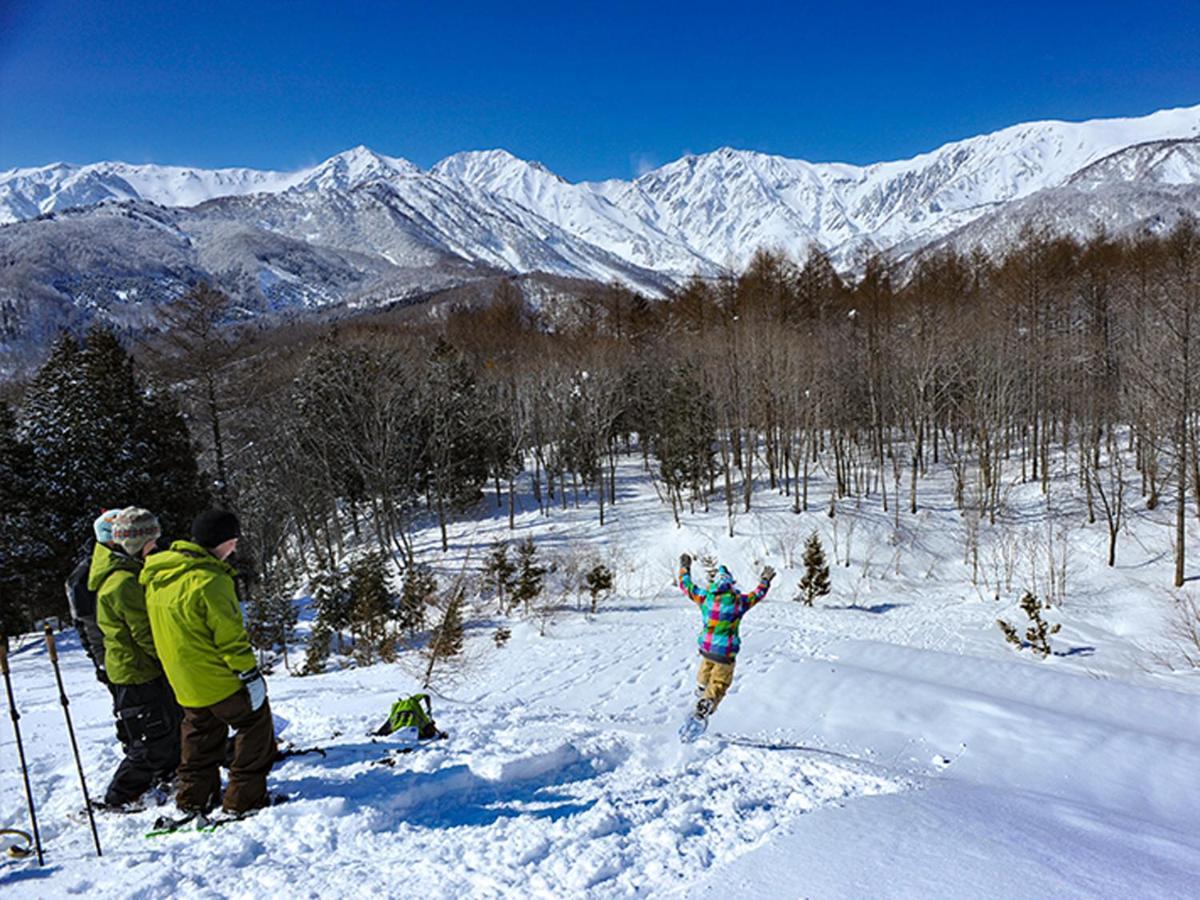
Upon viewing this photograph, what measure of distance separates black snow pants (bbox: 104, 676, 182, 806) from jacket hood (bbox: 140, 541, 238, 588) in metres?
1.22

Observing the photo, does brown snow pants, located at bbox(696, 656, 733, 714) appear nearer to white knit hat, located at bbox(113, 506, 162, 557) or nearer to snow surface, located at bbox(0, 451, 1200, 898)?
snow surface, located at bbox(0, 451, 1200, 898)

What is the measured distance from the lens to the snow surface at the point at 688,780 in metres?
3.41

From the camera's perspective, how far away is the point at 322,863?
350 cm

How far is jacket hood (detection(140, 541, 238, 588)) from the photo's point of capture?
3.83m

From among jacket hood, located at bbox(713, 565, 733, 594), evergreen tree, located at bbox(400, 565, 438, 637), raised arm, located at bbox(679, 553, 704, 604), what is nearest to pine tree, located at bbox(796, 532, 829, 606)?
evergreen tree, located at bbox(400, 565, 438, 637)

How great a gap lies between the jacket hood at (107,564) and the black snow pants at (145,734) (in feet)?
2.64

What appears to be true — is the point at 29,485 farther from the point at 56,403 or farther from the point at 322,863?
the point at 322,863

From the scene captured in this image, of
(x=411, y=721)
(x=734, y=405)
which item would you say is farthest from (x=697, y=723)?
(x=734, y=405)

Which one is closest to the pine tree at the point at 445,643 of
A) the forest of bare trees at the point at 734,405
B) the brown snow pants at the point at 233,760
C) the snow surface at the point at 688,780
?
the snow surface at the point at 688,780

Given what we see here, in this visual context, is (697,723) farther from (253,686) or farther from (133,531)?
(133,531)

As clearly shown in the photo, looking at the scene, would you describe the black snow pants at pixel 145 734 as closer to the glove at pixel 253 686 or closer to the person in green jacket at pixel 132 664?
the person in green jacket at pixel 132 664

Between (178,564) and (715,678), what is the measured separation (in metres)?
5.04

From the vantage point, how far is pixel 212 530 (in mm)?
3953

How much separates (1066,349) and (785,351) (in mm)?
13873
